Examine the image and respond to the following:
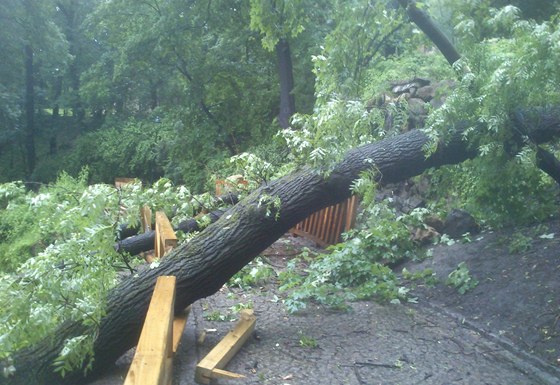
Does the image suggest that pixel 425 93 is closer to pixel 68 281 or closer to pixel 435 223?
pixel 435 223

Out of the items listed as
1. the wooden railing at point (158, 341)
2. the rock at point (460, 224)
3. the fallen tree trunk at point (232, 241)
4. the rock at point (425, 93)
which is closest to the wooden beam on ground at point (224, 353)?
the wooden railing at point (158, 341)

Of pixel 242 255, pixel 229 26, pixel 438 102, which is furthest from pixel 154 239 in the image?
pixel 229 26

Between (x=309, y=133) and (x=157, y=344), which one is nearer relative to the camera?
(x=157, y=344)

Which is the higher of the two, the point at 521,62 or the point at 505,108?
the point at 521,62

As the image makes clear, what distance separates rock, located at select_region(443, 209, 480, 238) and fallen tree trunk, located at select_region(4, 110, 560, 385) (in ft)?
5.88

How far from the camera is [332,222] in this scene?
10.7 meters

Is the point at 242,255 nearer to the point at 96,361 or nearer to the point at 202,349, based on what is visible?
the point at 202,349

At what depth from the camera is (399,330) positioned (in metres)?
6.24

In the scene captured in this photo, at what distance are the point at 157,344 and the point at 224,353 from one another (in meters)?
1.04

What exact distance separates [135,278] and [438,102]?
6780 mm

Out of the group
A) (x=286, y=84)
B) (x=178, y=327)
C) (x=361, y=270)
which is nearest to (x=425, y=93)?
(x=286, y=84)

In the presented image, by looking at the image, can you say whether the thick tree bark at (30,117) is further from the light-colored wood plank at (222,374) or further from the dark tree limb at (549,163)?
the light-colored wood plank at (222,374)

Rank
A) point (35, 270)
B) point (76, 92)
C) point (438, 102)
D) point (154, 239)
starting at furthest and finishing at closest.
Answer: point (76, 92) → point (438, 102) → point (154, 239) → point (35, 270)

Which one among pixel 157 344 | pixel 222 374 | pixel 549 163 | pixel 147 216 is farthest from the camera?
pixel 147 216
